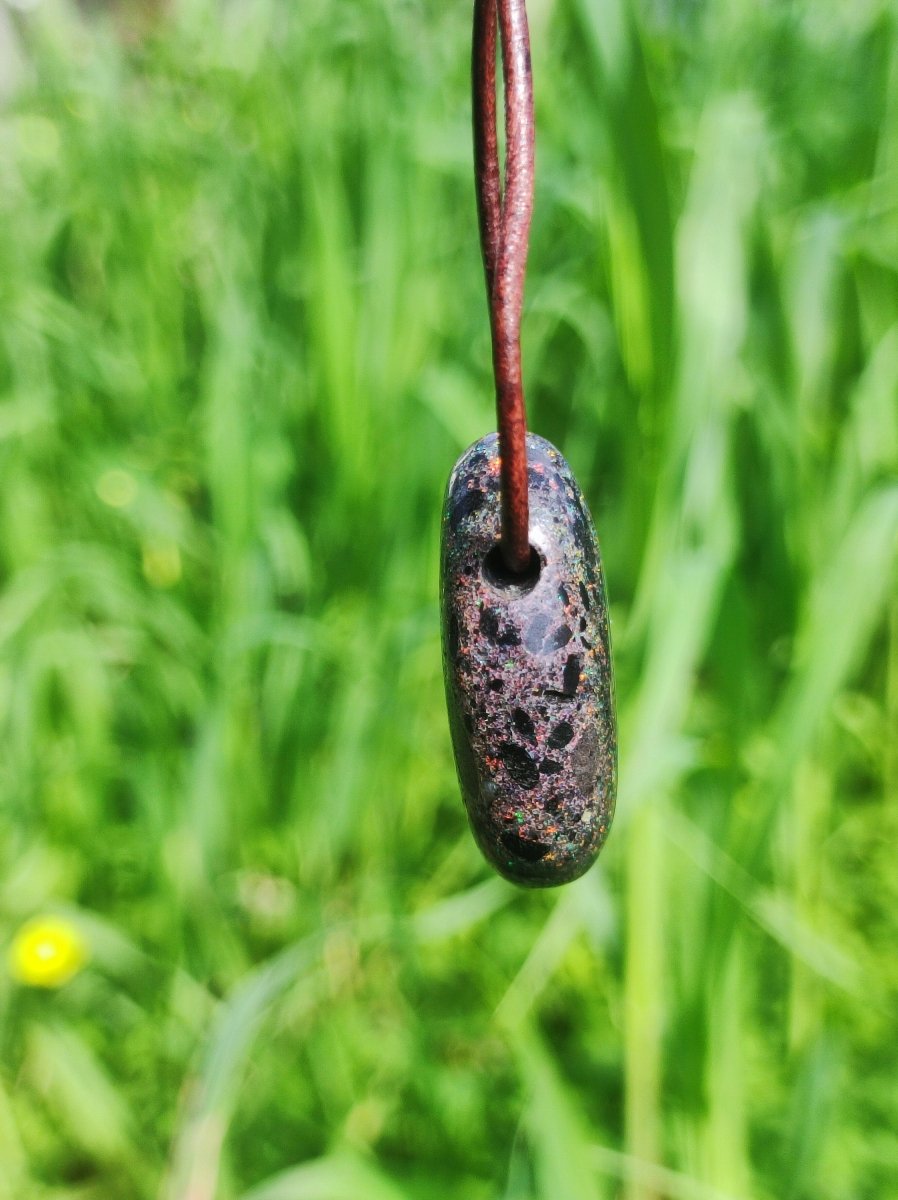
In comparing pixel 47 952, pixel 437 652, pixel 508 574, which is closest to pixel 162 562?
pixel 437 652

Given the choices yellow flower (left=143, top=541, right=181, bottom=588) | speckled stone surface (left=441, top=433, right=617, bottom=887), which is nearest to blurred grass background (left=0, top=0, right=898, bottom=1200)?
yellow flower (left=143, top=541, right=181, bottom=588)

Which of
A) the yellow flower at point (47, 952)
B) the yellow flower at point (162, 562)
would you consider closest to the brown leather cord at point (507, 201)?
the yellow flower at point (47, 952)

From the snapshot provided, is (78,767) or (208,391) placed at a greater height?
(208,391)

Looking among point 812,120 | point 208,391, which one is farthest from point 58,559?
point 812,120

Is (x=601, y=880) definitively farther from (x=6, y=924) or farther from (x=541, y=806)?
(x=6, y=924)

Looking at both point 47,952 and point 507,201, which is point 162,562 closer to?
point 47,952

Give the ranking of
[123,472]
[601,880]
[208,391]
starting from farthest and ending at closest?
[208,391]
[123,472]
[601,880]
